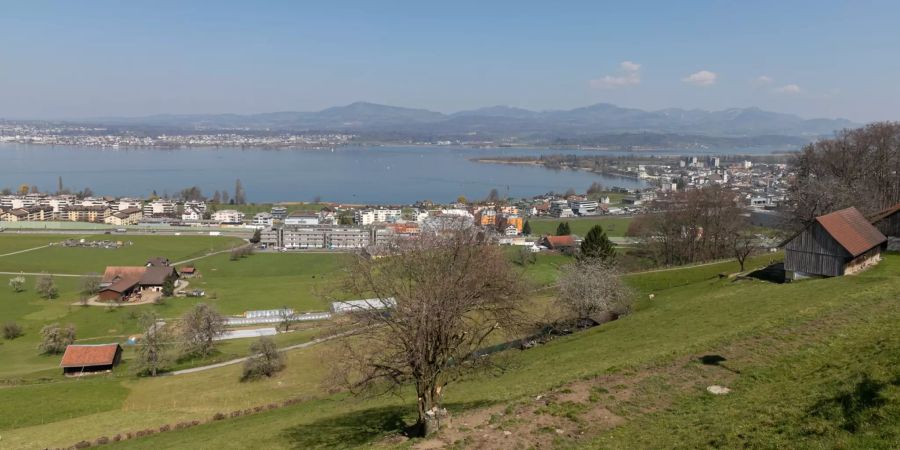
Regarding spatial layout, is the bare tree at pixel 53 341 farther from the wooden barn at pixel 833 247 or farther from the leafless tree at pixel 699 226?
the leafless tree at pixel 699 226

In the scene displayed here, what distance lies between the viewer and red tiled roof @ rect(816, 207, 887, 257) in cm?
2038

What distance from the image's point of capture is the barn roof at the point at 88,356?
1096 inches

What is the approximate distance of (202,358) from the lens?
2977 centimetres

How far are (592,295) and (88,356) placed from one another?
24508 mm

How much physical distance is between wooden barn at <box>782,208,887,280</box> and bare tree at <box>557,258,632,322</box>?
637 cm

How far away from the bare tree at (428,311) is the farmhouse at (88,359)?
23.4m

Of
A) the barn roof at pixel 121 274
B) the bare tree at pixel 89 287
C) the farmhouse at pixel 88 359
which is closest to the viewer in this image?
the farmhouse at pixel 88 359

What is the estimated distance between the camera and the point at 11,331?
116 ft

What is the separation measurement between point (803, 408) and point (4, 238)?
8952cm

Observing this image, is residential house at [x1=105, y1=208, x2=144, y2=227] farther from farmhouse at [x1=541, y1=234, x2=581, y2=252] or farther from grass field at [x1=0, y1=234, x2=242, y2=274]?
farmhouse at [x1=541, y1=234, x2=581, y2=252]

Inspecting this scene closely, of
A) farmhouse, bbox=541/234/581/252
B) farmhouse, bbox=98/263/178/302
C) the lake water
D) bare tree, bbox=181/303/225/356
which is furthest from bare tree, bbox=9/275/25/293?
the lake water

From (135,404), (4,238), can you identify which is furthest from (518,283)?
(4,238)

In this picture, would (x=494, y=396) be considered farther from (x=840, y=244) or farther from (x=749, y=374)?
(x=840, y=244)

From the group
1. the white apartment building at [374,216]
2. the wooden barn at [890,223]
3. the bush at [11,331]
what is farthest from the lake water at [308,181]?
the wooden barn at [890,223]
